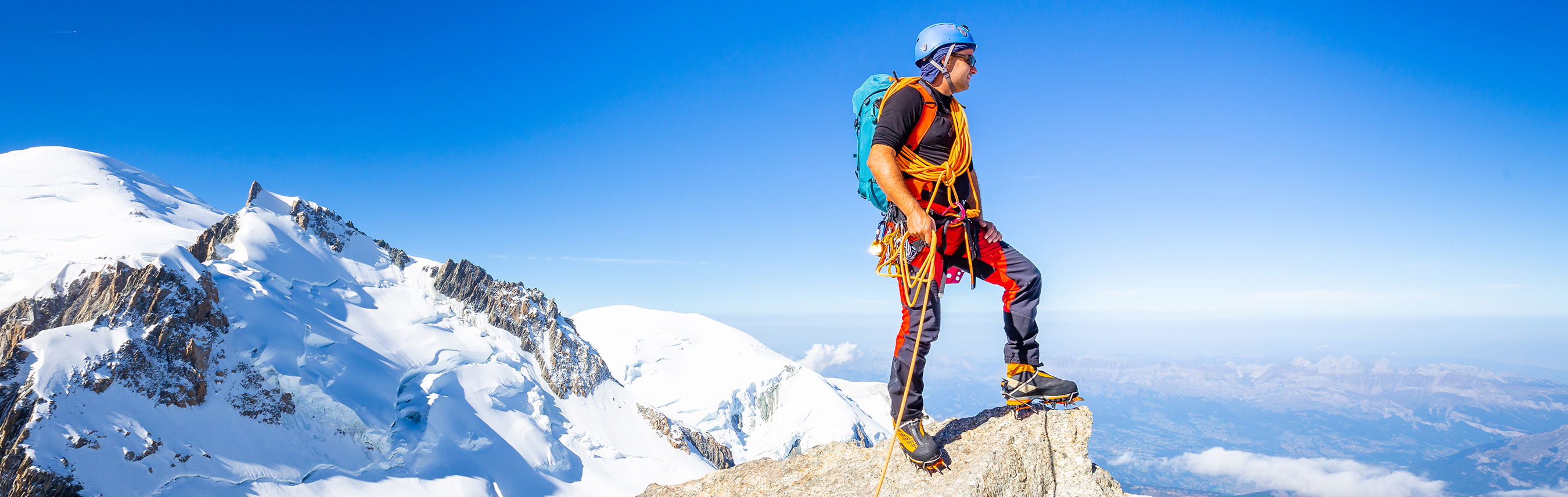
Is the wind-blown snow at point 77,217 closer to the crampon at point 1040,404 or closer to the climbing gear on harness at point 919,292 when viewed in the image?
the climbing gear on harness at point 919,292

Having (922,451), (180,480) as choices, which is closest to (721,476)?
(922,451)

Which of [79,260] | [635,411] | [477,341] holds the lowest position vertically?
[635,411]

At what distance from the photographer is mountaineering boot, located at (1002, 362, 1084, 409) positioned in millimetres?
4785

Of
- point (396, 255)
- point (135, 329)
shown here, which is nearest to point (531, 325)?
point (396, 255)

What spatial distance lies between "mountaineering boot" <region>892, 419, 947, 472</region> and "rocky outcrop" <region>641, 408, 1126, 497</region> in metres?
0.11

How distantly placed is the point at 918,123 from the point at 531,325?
101947 mm

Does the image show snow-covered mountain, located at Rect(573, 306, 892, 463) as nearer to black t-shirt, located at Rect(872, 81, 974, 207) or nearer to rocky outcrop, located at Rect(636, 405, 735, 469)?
rocky outcrop, located at Rect(636, 405, 735, 469)

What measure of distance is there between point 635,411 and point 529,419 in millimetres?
19304

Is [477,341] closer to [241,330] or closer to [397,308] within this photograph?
[397,308]

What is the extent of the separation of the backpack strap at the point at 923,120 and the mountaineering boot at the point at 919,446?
6.93ft

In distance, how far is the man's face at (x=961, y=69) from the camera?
4.57 meters

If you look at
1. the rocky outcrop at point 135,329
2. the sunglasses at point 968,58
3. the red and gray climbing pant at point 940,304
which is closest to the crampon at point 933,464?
the red and gray climbing pant at point 940,304

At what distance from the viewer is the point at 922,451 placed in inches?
177

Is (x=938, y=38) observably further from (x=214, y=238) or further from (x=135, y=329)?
(x=214, y=238)
